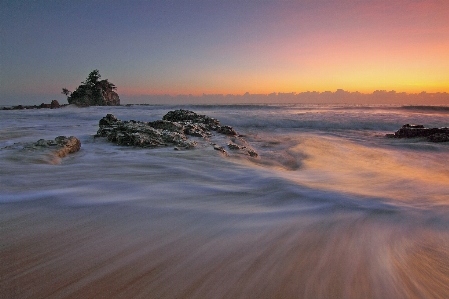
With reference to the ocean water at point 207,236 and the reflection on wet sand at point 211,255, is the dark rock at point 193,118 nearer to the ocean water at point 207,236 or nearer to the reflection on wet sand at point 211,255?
the ocean water at point 207,236

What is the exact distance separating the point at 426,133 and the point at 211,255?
31.5ft

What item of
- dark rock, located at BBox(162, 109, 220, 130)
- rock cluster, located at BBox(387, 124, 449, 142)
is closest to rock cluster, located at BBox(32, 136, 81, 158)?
dark rock, located at BBox(162, 109, 220, 130)

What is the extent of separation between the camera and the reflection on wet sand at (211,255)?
1.07 m

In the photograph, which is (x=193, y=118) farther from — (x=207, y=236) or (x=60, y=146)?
(x=207, y=236)

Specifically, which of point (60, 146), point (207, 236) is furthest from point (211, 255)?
point (60, 146)

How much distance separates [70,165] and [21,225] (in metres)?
1.72

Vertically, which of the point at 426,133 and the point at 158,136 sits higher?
the point at 158,136

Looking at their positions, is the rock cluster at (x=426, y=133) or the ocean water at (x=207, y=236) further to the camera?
the rock cluster at (x=426, y=133)

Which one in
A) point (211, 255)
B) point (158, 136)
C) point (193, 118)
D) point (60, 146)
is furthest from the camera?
point (193, 118)

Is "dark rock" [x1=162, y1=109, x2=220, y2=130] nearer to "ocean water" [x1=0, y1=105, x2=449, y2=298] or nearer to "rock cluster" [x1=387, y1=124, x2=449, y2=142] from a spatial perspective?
"ocean water" [x1=0, y1=105, x2=449, y2=298]

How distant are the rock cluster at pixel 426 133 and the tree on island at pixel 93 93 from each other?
3927cm

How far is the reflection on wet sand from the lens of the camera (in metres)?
1.07

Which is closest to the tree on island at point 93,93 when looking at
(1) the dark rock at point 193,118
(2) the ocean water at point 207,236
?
(1) the dark rock at point 193,118

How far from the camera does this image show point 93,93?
40094 millimetres
